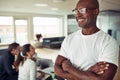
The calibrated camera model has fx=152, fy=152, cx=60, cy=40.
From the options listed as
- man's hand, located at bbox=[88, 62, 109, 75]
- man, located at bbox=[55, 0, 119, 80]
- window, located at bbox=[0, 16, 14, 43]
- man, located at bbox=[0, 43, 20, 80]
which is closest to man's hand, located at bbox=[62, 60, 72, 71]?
man, located at bbox=[55, 0, 119, 80]

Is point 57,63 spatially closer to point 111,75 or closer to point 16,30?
point 111,75

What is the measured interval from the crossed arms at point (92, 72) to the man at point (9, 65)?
202cm

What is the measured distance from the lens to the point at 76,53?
97 cm

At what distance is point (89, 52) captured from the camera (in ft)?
3.02

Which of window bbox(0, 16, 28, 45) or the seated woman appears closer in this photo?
the seated woman

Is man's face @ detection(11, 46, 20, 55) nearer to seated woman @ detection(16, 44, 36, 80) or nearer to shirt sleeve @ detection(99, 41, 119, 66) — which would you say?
seated woman @ detection(16, 44, 36, 80)

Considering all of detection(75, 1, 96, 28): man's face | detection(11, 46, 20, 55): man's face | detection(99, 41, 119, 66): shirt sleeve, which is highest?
detection(75, 1, 96, 28): man's face

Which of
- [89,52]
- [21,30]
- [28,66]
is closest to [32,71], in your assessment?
[28,66]

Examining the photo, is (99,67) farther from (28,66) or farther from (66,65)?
(28,66)

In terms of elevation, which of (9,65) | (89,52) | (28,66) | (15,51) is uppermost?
(89,52)

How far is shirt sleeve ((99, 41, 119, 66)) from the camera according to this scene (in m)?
0.86

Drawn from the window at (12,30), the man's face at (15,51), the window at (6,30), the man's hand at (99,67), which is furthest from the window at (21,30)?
the man's hand at (99,67)

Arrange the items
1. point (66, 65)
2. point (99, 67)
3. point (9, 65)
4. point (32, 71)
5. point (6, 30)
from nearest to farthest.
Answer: point (99, 67) → point (66, 65) → point (32, 71) → point (9, 65) → point (6, 30)

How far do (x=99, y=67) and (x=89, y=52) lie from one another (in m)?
0.11
